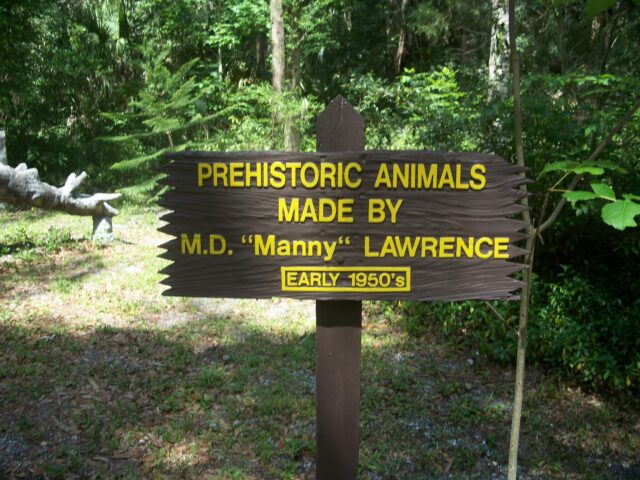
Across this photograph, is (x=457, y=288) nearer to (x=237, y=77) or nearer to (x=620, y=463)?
(x=620, y=463)

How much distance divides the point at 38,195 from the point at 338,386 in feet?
22.0

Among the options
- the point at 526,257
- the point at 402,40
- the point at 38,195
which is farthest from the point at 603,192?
the point at 402,40

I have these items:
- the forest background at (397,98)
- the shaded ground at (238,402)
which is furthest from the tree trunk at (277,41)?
the shaded ground at (238,402)

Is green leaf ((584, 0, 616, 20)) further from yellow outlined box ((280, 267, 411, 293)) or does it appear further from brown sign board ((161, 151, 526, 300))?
yellow outlined box ((280, 267, 411, 293))

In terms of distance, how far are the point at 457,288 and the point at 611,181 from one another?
3.19m

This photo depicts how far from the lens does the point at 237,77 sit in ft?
57.9

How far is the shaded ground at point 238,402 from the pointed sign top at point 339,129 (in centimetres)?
218

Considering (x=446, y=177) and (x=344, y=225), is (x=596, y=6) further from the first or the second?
(x=344, y=225)

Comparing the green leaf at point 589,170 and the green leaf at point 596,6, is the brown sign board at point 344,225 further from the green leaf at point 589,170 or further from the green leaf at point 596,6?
the green leaf at point 596,6

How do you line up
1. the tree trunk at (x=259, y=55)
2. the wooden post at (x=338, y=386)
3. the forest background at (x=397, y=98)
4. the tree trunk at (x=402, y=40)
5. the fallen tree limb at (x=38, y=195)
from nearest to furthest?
the wooden post at (x=338, y=386), the forest background at (x=397, y=98), the fallen tree limb at (x=38, y=195), the tree trunk at (x=402, y=40), the tree trunk at (x=259, y=55)

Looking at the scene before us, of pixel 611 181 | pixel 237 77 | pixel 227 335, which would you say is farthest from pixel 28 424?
pixel 237 77

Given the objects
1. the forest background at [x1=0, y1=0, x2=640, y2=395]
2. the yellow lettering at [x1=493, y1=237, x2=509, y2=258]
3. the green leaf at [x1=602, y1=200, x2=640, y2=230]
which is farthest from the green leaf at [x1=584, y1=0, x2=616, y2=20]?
the yellow lettering at [x1=493, y1=237, x2=509, y2=258]

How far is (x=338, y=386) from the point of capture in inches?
81.0

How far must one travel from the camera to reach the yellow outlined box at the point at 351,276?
6.21 feet
